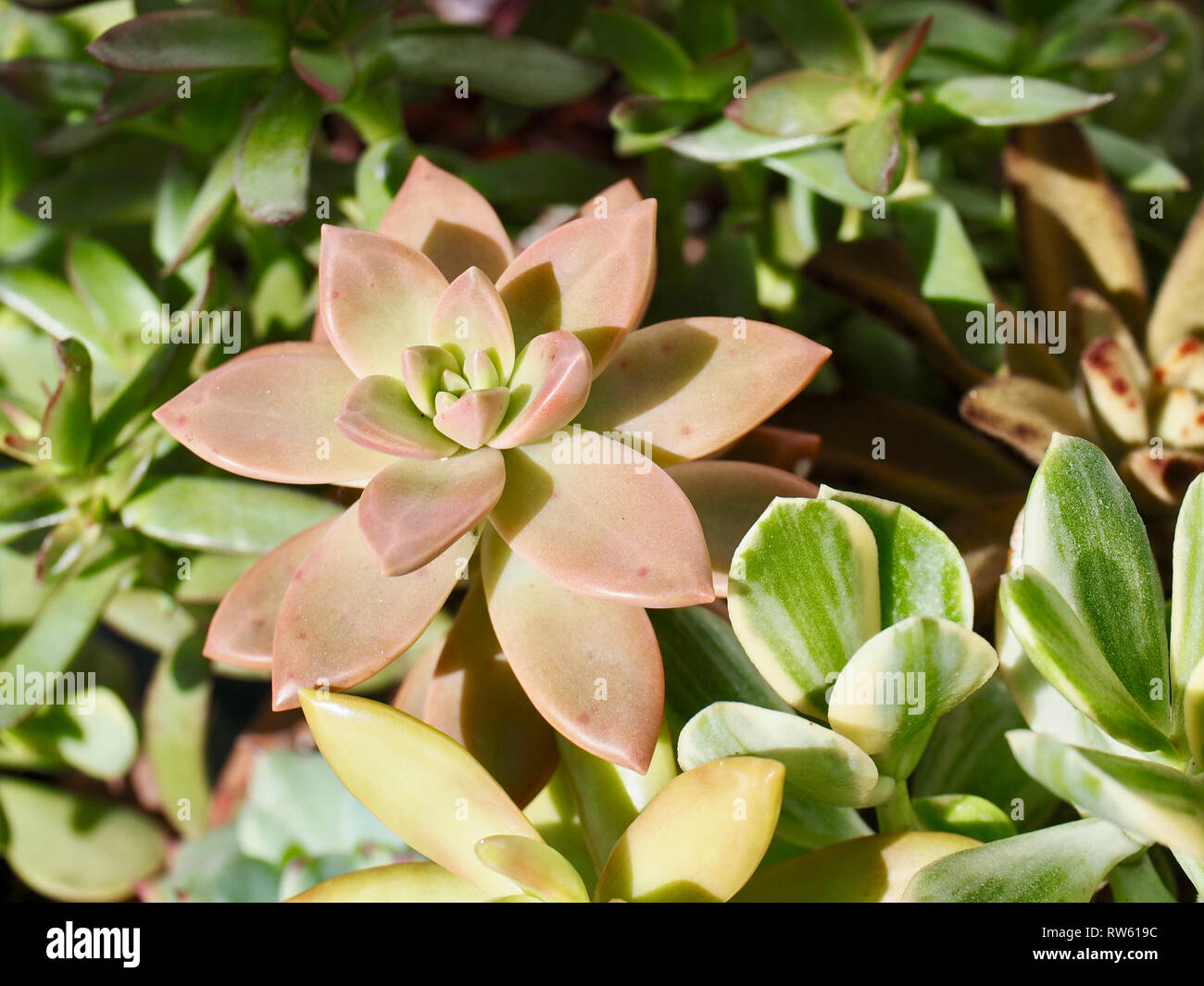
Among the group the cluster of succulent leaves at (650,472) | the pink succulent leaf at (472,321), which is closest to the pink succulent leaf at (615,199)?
the cluster of succulent leaves at (650,472)

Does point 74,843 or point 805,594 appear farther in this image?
point 74,843

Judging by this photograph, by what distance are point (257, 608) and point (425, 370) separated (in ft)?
0.60

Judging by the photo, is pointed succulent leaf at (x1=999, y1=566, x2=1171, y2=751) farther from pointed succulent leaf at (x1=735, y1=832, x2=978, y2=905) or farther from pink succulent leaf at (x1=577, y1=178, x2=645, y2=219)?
pink succulent leaf at (x1=577, y1=178, x2=645, y2=219)

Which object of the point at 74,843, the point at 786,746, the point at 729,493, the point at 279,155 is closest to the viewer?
the point at 786,746

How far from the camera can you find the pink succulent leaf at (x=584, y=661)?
55cm

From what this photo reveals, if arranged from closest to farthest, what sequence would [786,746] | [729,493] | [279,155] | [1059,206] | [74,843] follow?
[786,746], [729,493], [279,155], [1059,206], [74,843]

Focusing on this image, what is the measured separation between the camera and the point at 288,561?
0.66 metres

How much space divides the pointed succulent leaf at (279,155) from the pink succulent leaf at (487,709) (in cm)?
31

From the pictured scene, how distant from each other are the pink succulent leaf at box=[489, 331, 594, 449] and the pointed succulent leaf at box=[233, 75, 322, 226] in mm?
233

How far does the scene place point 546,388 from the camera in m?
0.56

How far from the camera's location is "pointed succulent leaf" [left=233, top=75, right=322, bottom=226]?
2.39ft

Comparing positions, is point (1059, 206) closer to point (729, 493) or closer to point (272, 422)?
point (729, 493)

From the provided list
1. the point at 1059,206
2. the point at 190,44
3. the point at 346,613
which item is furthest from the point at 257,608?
the point at 1059,206

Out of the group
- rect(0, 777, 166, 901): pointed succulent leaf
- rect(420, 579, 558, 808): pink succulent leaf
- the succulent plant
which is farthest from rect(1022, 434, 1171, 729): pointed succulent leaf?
rect(0, 777, 166, 901): pointed succulent leaf
